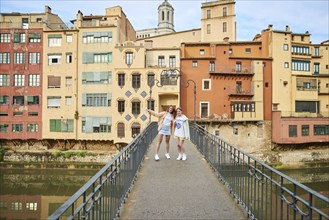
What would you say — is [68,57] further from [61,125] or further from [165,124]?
[165,124]

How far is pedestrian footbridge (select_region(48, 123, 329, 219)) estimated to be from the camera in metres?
4.62

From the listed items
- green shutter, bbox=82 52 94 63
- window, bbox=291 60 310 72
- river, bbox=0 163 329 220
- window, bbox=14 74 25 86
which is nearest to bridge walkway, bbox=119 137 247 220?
river, bbox=0 163 329 220

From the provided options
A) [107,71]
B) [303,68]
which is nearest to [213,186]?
[107,71]

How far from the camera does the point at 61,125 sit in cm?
4019

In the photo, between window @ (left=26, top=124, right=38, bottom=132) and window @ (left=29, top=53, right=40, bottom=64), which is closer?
window @ (left=26, top=124, right=38, bottom=132)

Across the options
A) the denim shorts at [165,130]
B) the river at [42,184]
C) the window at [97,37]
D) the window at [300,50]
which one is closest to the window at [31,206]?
the river at [42,184]

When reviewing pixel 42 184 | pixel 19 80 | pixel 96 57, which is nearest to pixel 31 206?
pixel 42 184

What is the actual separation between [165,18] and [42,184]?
2866 inches

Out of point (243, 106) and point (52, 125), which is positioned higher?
point (243, 106)

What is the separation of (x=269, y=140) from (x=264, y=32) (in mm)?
14325

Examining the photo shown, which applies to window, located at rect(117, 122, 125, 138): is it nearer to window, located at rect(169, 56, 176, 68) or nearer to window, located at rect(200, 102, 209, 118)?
window, located at rect(169, 56, 176, 68)

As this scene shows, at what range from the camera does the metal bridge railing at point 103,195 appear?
11.5 feet

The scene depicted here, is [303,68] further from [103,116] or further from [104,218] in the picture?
[104,218]

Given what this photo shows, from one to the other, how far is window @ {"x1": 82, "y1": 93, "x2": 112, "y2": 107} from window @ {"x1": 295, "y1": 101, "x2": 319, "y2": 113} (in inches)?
978
